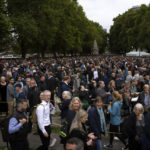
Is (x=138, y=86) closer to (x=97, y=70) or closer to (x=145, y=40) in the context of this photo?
(x=97, y=70)

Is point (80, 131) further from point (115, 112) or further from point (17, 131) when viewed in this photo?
point (115, 112)

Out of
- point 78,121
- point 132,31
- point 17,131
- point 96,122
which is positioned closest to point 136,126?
point 96,122

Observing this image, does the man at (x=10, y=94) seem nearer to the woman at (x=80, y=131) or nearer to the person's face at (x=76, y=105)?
the person's face at (x=76, y=105)

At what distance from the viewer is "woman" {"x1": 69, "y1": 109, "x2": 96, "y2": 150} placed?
4016 mm

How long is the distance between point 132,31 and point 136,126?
56656 millimetres

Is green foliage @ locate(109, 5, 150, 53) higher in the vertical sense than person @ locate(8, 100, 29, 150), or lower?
higher

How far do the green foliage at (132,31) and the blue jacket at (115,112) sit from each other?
140 ft

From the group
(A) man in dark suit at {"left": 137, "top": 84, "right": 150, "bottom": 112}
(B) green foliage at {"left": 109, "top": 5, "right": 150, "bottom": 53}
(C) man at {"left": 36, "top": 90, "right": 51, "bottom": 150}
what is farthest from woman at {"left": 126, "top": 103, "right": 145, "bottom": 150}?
(B) green foliage at {"left": 109, "top": 5, "right": 150, "bottom": 53}

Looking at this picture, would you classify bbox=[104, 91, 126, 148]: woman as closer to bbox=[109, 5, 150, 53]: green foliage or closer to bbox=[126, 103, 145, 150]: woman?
bbox=[126, 103, 145, 150]: woman

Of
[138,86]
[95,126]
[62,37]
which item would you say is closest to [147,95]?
[138,86]

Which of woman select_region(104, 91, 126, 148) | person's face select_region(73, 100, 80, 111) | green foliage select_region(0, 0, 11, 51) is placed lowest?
woman select_region(104, 91, 126, 148)

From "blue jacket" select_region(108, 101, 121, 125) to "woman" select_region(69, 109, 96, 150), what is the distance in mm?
1792

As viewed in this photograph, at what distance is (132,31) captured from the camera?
58.5 meters

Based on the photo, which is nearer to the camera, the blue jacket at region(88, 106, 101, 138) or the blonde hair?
the blonde hair
